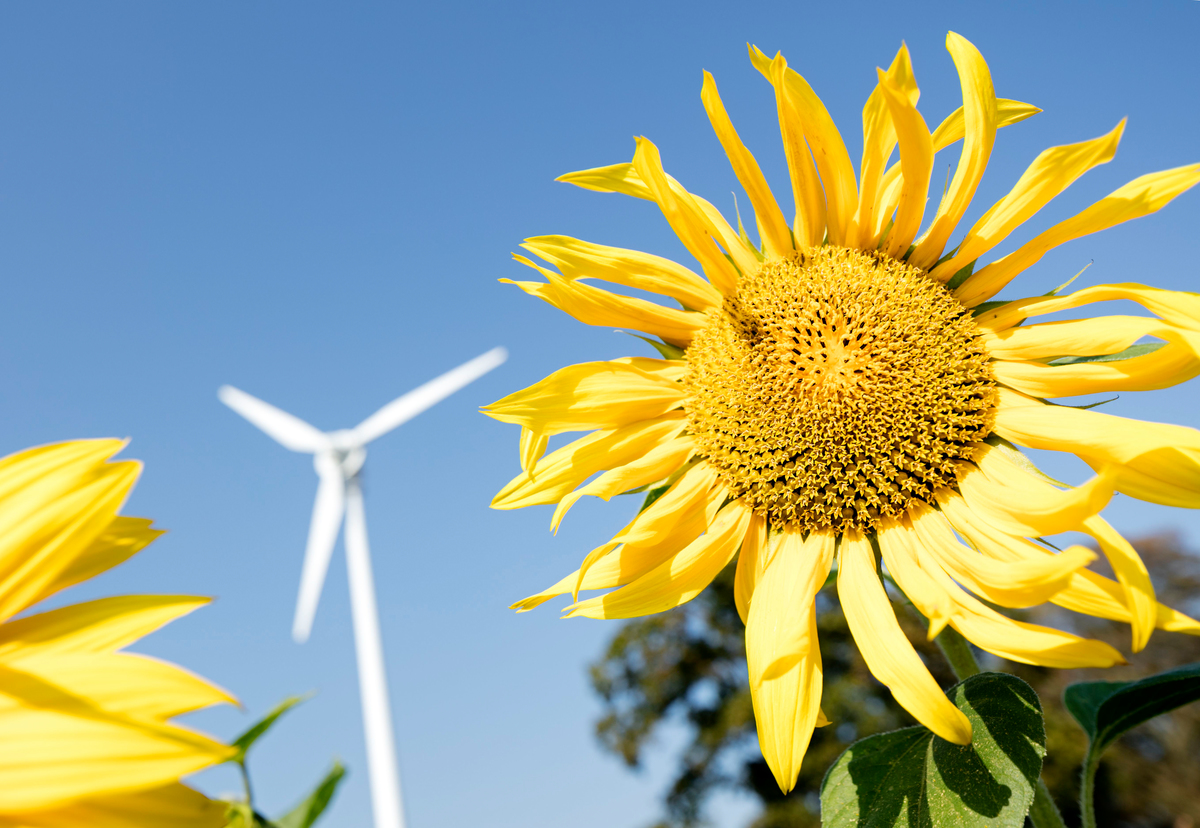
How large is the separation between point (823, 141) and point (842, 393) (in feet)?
2.04

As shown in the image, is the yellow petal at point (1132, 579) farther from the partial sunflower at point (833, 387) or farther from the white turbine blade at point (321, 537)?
the white turbine blade at point (321, 537)

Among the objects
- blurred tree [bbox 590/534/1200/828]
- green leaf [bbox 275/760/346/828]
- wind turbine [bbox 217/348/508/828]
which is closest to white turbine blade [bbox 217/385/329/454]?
wind turbine [bbox 217/348/508/828]

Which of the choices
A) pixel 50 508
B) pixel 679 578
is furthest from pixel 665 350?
pixel 50 508

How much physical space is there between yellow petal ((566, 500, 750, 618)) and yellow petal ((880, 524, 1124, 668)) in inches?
14.4

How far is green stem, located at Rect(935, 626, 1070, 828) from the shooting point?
6.57 feet

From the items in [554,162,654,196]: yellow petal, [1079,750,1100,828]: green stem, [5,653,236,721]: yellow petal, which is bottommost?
[1079,750,1100,828]: green stem

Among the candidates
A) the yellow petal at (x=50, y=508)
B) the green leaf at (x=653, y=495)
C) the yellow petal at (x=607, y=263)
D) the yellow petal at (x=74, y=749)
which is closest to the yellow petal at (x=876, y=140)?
the yellow petal at (x=607, y=263)

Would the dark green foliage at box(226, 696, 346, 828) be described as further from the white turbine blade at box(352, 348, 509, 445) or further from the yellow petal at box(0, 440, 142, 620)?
the white turbine blade at box(352, 348, 509, 445)

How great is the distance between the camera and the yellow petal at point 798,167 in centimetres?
220

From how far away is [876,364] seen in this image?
232cm

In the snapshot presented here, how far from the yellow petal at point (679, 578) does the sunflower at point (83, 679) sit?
0.93 meters

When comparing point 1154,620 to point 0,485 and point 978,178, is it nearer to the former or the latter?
point 978,178

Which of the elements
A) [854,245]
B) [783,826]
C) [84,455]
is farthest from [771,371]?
[783,826]

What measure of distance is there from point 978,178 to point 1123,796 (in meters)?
27.4
